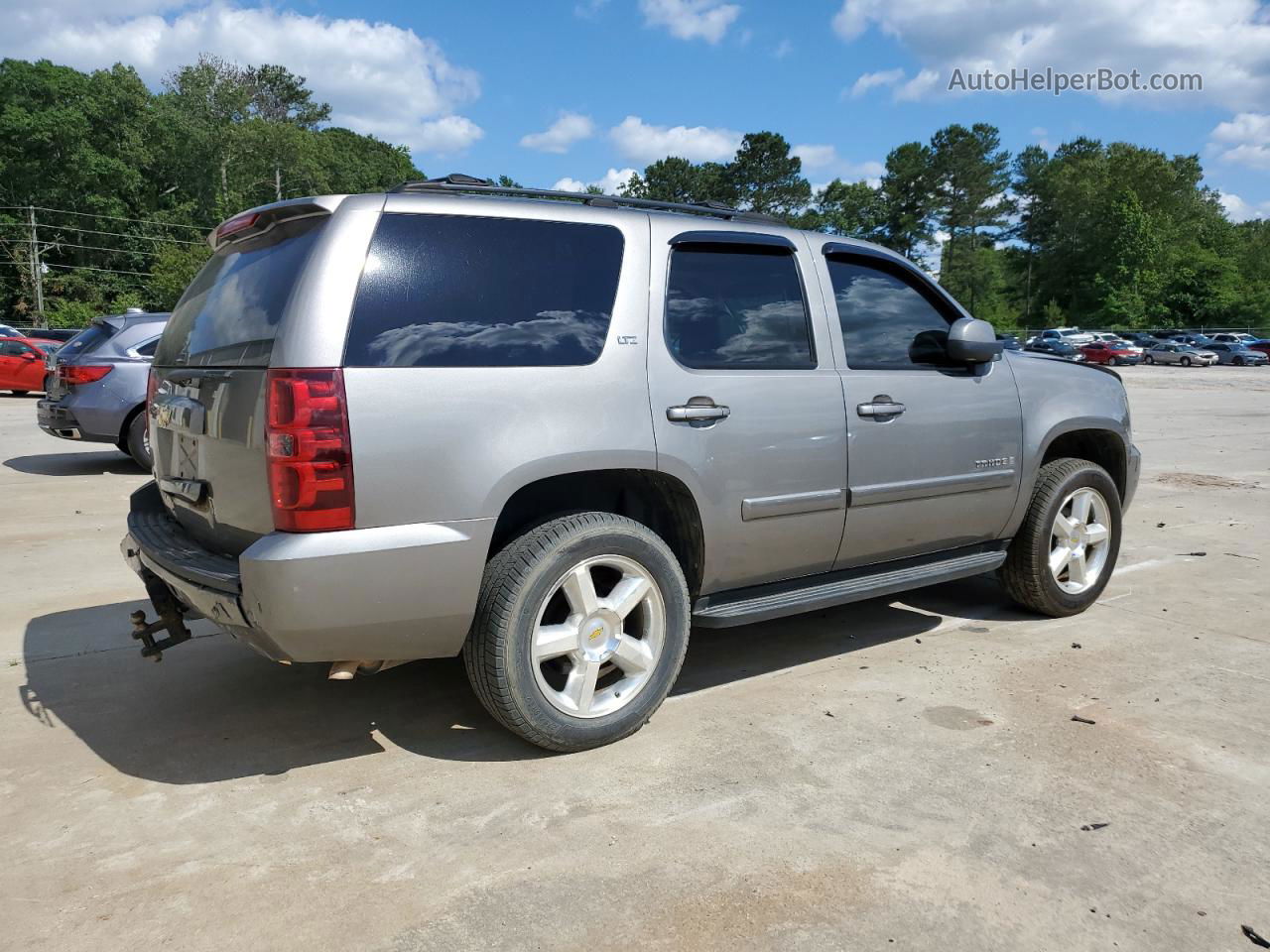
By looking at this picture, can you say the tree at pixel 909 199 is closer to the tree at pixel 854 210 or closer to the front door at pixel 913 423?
the tree at pixel 854 210

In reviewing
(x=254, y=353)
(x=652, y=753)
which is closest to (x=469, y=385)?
(x=254, y=353)

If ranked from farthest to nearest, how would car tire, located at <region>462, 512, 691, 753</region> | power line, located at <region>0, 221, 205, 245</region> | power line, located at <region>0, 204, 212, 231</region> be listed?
power line, located at <region>0, 204, 212, 231</region>
power line, located at <region>0, 221, 205, 245</region>
car tire, located at <region>462, 512, 691, 753</region>

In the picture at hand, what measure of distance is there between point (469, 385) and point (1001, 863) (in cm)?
208

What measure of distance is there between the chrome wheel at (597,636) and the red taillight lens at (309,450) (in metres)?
0.79

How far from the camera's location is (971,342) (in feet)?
14.0

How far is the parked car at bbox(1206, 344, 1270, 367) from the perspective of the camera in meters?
47.8

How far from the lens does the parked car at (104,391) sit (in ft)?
31.6

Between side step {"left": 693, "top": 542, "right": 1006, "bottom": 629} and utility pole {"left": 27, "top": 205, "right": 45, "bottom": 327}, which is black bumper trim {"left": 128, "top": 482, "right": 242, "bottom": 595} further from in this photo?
utility pole {"left": 27, "top": 205, "right": 45, "bottom": 327}

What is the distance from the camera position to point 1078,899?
2527 millimetres

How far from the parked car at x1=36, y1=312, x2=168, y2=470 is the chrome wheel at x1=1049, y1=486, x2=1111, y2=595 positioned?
8.46m

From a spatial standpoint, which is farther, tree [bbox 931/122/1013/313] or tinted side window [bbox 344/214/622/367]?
tree [bbox 931/122/1013/313]

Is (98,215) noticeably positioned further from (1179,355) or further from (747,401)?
(747,401)

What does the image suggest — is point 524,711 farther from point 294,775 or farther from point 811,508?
point 811,508

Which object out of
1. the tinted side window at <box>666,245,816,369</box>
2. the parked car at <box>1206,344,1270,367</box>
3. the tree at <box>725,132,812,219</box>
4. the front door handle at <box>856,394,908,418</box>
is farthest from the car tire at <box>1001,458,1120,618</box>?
the tree at <box>725,132,812,219</box>
